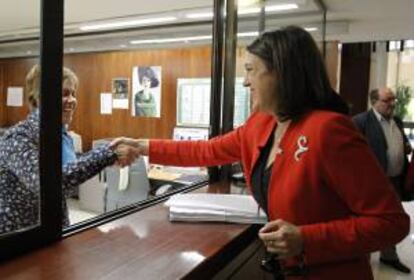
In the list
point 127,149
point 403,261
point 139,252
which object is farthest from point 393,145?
point 139,252

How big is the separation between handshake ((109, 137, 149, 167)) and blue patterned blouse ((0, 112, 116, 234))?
169mm

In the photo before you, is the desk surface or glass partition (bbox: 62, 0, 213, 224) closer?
the desk surface

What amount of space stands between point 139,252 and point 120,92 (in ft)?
16.0

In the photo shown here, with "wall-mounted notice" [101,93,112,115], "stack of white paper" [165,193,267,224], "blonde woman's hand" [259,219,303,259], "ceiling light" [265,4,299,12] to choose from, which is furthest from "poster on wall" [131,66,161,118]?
"blonde woman's hand" [259,219,303,259]

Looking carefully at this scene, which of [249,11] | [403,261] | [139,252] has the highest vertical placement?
[249,11]

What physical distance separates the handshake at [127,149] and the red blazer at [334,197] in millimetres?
542

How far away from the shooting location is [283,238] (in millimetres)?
928

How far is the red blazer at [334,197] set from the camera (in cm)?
91

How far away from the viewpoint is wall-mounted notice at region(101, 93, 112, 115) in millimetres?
5727

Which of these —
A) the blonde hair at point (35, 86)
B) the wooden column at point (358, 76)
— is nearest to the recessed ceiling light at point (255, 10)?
the blonde hair at point (35, 86)

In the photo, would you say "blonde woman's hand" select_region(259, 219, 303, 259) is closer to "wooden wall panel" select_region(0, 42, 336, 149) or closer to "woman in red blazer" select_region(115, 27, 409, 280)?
"woman in red blazer" select_region(115, 27, 409, 280)

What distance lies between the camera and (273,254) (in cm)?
98

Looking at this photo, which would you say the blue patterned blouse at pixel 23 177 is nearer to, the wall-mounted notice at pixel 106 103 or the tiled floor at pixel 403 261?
the tiled floor at pixel 403 261

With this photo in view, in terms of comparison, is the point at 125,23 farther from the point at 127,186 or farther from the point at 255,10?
the point at 255,10
